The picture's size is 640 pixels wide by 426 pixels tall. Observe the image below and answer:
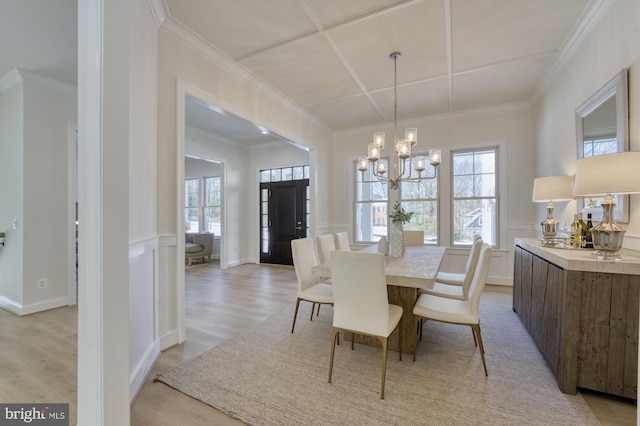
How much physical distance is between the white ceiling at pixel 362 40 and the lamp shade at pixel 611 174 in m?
1.50

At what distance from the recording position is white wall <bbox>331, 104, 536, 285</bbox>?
424 cm

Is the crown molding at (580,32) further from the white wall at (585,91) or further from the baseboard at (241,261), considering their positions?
the baseboard at (241,261)

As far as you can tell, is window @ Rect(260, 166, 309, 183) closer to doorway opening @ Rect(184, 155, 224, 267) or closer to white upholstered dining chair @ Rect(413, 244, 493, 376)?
doorway opening @ Rect(184, 155, 224, 267)

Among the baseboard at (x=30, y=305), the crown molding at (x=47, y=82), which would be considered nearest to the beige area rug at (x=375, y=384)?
the baseboard at (x=30, y=305)

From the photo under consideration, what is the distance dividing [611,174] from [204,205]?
793 centimetres

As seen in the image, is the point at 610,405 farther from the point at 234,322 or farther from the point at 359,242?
the point at 359,242

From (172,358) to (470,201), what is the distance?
188 inches

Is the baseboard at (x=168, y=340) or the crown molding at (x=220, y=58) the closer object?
the baseboard at (x=168, y=340)

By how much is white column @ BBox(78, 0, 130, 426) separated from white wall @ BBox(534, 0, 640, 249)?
3.22 m

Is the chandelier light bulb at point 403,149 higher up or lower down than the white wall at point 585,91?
lower down

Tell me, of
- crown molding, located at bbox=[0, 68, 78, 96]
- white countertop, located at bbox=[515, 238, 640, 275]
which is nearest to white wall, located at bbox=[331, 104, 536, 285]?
white countertop, located at bbox=[515, 238, 640, 275]

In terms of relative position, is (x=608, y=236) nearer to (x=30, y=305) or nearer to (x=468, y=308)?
(x=468, y=308)

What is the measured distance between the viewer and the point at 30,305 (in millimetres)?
3244

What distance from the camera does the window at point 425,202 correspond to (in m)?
4.85
